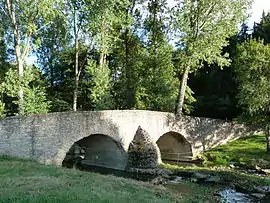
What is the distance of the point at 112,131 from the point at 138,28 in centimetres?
1469

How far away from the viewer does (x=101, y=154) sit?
79.8 feet

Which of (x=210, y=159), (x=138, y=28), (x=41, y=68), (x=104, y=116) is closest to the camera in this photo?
(x=104, y=116)

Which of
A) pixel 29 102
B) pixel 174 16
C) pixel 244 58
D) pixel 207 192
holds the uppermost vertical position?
pixel 174 16

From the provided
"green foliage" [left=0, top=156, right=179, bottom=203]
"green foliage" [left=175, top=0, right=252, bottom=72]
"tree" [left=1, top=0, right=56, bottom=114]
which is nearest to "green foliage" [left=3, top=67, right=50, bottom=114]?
"tree" [left=1, top=0, right=56, bottom=114]

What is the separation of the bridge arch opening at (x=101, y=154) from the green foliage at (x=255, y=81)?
9.95m

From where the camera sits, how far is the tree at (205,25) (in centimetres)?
2802

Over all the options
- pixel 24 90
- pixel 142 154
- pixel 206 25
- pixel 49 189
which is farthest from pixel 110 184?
pixel 206 25

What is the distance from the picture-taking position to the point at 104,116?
21.6m

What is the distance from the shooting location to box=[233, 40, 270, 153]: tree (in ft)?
81.2

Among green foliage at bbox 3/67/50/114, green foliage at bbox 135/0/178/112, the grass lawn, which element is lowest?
the grass lawn

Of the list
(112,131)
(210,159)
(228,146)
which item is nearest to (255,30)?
(228,146)

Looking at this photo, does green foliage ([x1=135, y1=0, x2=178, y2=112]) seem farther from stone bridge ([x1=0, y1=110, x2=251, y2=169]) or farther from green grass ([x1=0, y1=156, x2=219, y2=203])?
green grass ([x1=0, y1=156, x2=219, y2=203])

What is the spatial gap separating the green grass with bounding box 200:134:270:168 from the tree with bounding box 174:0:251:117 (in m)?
4.31

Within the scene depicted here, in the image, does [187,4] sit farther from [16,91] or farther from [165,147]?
[16,91]
